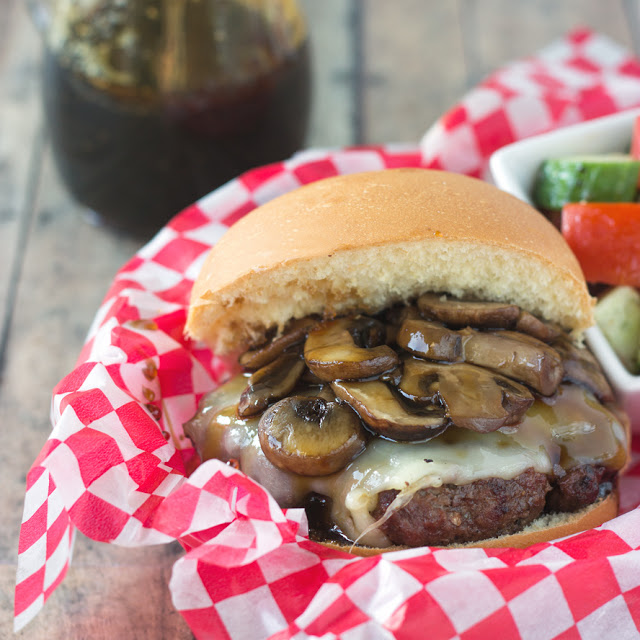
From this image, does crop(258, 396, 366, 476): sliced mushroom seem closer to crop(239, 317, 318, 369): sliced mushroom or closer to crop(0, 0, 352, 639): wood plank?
crop(239, 317, 318, 369): sliced mushroom

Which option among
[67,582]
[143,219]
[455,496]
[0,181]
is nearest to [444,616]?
[455,496]

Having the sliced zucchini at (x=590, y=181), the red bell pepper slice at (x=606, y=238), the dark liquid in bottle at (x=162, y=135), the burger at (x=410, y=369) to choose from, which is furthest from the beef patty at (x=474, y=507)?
the dark liquid in bottle at (x=162, y=135)

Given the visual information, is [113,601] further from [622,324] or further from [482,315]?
[622,324]

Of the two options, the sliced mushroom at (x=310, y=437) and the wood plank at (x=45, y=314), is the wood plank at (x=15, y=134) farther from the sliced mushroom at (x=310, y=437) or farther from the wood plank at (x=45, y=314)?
the sliced mushroom at (x=310, y=437)

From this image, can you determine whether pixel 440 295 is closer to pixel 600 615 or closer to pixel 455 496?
pixel 455 496

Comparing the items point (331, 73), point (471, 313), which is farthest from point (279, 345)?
point (331, 73)

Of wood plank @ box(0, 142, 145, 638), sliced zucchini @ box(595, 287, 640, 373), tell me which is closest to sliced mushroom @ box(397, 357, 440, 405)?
sliced zucchini @ box(595, 287, 640, 373)
